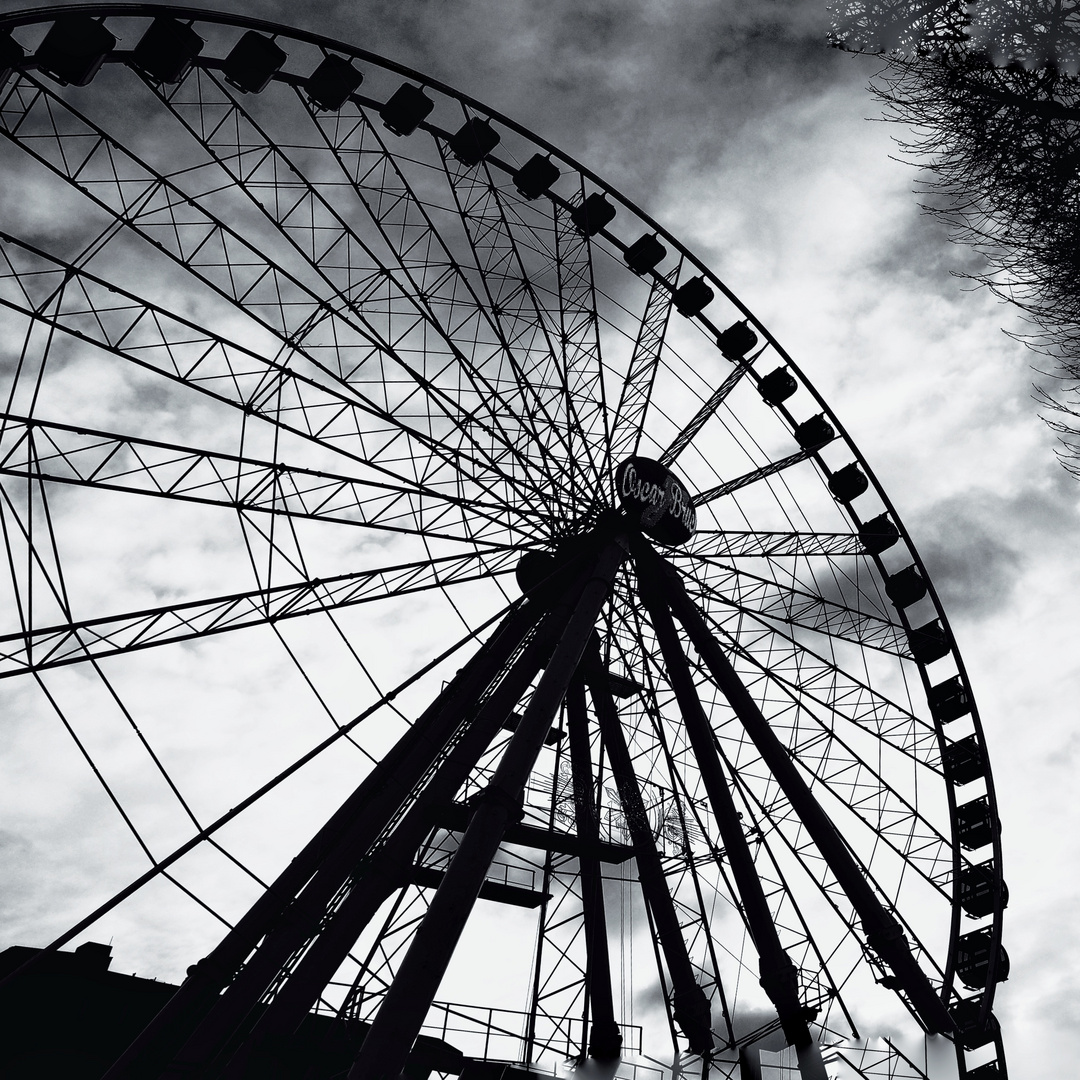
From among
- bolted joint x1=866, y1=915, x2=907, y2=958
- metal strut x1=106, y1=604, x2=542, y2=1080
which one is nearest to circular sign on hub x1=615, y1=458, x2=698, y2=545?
metal strut x1=106, y1=604, x2=542, y2=1080

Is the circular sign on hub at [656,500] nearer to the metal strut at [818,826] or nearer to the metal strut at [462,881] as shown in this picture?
the metal strut at [818,826]

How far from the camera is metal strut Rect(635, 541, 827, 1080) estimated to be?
54.3 ft

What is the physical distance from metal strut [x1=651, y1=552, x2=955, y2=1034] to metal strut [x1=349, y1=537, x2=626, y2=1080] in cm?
355

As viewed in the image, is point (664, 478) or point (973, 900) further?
point (973, 900)

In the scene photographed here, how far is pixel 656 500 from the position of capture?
2003cm

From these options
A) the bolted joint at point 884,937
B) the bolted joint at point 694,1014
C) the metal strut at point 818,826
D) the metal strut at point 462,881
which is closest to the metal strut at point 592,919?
the bolted joint at point 694,1014

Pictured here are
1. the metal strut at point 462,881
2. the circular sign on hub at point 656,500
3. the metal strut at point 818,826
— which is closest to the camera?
the metal strut at point 462,881

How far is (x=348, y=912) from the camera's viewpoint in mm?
14586

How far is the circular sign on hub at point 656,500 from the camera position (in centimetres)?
1969

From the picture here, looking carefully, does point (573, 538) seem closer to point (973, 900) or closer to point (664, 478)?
point (664, 478)

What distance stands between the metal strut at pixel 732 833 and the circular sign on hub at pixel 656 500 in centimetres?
56

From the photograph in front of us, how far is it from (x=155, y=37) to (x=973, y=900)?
2444 centimetres

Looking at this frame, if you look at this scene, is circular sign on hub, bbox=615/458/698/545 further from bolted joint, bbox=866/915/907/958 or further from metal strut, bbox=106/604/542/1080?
bolted joint, bbox=866/915/907/958

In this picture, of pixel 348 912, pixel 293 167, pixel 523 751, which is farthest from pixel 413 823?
pixel 293 167
